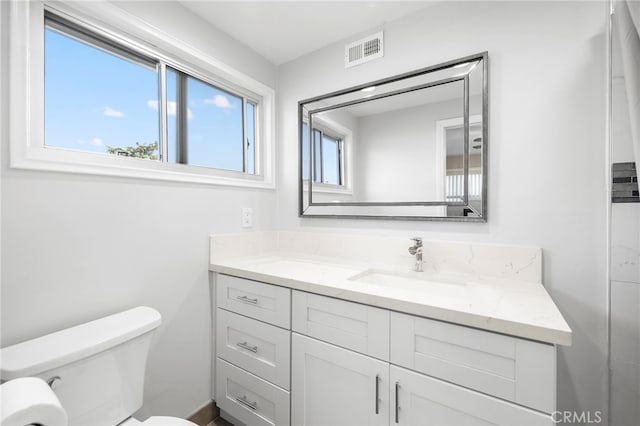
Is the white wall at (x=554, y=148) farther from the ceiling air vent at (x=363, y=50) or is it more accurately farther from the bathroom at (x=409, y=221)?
the ceiling air vent at (x=363, y=50)

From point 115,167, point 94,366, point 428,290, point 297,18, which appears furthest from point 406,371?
point 297,18

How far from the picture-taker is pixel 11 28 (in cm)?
99

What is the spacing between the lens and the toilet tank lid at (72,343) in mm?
840

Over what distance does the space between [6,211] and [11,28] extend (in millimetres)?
660

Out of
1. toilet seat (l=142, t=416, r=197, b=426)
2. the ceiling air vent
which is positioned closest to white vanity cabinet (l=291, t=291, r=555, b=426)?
toilet seat (l=142, t=416, r=197, b=426)

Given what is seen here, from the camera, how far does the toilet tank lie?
875 millimetres

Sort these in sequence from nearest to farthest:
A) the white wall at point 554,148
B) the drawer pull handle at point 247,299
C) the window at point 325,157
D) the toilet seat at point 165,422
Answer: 1. the toilet seat at point 165,422
2. the white wall at point 554,148
3. the drawer pull handle at point 247,299
4. the window at point 325,157

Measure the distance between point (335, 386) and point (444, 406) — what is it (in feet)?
1.43

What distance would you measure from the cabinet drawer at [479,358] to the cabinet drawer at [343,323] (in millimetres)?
52

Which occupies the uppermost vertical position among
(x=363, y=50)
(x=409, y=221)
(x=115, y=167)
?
(x=363, y=50)

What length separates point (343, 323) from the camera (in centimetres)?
116

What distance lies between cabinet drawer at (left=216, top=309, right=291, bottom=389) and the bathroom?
0.44ft

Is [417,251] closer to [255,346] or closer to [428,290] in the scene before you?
[428,290]

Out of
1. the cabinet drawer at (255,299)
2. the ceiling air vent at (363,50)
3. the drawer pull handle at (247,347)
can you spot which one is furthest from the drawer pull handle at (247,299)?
the ceiling air vent at (363,50)
